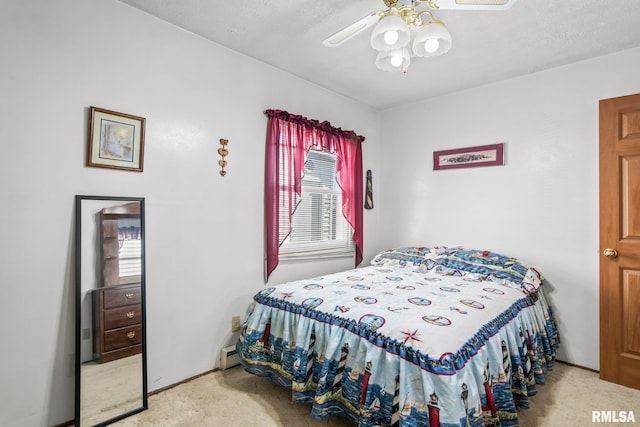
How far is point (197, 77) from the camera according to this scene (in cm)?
244

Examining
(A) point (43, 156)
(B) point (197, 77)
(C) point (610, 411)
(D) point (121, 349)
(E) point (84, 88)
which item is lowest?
(C) point (610, 411)

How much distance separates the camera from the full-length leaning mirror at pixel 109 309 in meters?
1.87

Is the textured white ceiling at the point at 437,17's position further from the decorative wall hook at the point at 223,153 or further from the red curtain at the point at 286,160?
the decorative wall hook at the point at 223,153

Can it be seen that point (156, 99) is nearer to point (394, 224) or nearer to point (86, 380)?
point (86, 380)

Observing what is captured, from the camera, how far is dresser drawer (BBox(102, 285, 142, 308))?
1.97m

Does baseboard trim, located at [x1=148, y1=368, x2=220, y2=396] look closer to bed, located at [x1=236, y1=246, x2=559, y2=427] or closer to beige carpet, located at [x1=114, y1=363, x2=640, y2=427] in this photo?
beige carpet, located at [x1=114, y1=363, x2=640, y2=427]

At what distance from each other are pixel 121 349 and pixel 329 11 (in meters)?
2.49

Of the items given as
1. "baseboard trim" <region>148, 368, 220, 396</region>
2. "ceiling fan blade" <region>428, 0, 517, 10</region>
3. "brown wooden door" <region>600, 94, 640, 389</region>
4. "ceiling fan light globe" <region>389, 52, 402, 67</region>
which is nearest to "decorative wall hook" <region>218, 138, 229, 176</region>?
"ceiling fan light globe" <region>389, 52, 402, 67</region>

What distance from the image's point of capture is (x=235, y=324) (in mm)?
2672

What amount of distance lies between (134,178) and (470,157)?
303 centimetres

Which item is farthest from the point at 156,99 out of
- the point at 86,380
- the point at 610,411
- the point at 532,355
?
the point at 610,411

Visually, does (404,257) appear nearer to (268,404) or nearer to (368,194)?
(368,194)

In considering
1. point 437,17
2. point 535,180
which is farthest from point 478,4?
point 535,180

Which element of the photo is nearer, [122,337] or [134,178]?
[122,337]
